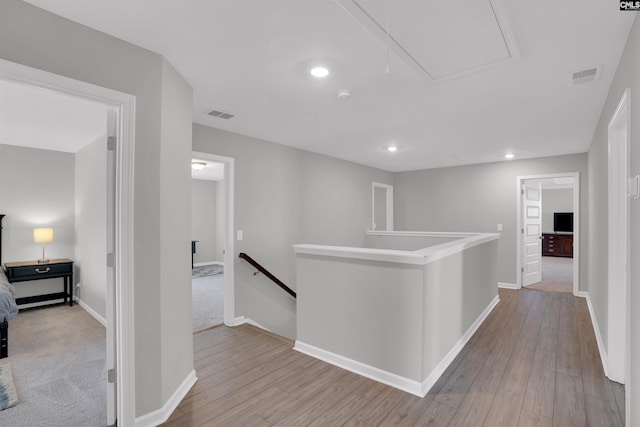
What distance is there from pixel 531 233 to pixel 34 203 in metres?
8.60

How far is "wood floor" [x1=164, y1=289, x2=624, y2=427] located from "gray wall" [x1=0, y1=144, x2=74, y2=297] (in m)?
3.46

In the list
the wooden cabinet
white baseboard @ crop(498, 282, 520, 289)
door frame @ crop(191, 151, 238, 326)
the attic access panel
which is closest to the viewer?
the attic access panel

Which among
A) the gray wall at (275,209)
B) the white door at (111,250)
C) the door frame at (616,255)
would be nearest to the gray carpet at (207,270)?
the gray wall at (275,209)

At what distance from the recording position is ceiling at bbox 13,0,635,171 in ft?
5.27

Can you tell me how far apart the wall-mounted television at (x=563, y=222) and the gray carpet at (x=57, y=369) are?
40.8ft

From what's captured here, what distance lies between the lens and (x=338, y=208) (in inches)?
224

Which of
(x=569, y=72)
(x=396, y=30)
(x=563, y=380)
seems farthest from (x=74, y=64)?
(x=563, y=380)

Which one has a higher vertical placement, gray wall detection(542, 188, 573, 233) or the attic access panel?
the attic access panel

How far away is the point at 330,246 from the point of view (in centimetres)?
295

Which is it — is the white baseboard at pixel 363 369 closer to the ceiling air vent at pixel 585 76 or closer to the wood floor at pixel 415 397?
the wood floor at pixel 415 397

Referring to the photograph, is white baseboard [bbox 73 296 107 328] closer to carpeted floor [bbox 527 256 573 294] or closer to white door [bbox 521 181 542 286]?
white door [bbox 521 181 542 286]

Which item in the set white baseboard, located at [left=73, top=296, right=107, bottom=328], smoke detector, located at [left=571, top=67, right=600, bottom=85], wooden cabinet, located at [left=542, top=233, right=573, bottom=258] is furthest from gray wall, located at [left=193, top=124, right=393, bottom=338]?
wooden cabinet, located at [left=542, top=233, right=573, bottom=258]

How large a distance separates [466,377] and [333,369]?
110 centimetres

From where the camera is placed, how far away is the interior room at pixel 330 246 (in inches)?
66.3
